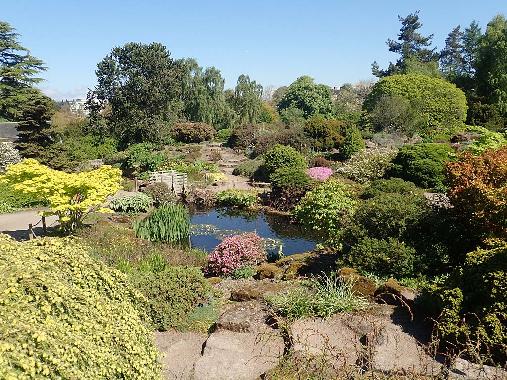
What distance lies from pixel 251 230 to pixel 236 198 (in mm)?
3663

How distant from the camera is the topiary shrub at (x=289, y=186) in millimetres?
19672

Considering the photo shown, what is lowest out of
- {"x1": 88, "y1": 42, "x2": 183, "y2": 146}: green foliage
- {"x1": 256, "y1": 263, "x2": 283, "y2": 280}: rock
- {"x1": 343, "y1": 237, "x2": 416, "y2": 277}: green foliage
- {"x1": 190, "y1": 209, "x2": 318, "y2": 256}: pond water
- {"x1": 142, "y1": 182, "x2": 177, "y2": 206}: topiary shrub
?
{"x1": 190, "y1": 209, "x2": 318, "y2": 256}: pond water

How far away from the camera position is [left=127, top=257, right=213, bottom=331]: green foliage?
27.3 feet

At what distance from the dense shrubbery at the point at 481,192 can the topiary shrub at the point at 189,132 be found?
26560 mm

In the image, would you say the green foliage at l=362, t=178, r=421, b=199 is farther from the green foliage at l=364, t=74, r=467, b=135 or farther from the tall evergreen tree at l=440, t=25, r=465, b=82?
the tall evergreen tree at l=440, t=25, r=465, b=82

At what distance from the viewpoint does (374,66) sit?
2406 inches

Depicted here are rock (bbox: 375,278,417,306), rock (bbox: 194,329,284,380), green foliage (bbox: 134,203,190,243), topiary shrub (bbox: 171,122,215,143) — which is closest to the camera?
rock (bbox: 194,329,284,380)

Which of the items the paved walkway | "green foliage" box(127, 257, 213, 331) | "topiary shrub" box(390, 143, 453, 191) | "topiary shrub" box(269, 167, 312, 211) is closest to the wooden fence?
"topiary shrub" box(269, 167, 312, 211)

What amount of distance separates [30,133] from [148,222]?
11.2m

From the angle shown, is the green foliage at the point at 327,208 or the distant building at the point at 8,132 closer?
the green foliage at the point at 327,208

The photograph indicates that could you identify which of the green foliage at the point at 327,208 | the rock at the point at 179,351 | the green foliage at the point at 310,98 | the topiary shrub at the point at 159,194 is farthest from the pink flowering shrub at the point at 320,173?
the green foliage at the point at 310,98

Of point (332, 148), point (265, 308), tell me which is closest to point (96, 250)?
point (265, 308)

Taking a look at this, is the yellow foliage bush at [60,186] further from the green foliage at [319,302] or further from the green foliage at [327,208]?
the green foliage at [319,302]

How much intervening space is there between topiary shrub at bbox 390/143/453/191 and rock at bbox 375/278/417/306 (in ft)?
38.0
